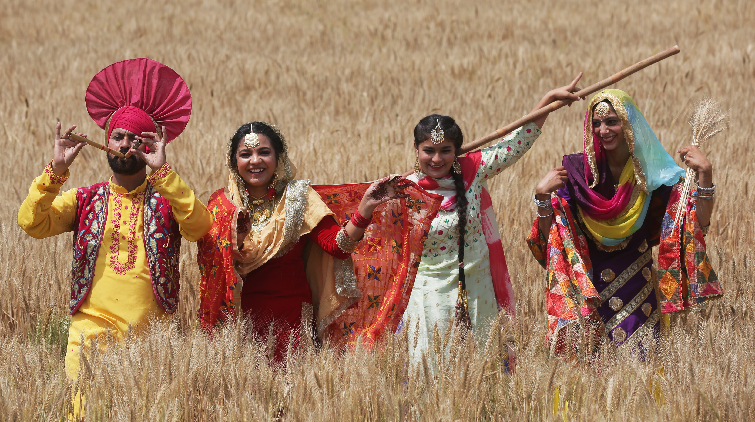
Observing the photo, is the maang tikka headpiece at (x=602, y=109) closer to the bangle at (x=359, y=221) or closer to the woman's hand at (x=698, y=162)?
the woman's hand at (x=698, y=162)

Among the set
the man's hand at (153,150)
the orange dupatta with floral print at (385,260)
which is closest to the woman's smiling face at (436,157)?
Result: the orange dupatta with floral print at (385,260)

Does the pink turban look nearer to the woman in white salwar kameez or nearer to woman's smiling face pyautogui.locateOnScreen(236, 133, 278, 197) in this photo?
woman's smiling face pyautogui.locateOnScreen(236, 133, 278, 197)

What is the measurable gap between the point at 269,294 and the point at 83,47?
349 inches

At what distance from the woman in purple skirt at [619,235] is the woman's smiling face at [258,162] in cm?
110

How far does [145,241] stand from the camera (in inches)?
129

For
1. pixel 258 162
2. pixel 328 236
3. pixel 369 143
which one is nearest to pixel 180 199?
pixel 258 162

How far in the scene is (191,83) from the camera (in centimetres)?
916

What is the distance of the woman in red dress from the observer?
3344 millimetres

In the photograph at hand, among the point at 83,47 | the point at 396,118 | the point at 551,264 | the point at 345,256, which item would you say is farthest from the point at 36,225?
the point at 83,47

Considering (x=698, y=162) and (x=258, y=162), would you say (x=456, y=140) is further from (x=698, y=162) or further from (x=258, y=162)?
(x=698, y=162)

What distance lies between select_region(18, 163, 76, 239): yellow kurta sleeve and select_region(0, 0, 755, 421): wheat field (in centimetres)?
47

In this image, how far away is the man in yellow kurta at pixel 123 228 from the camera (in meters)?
3.20

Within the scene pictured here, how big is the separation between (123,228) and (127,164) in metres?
0.25

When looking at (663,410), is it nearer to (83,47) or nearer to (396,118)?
(396,118)
